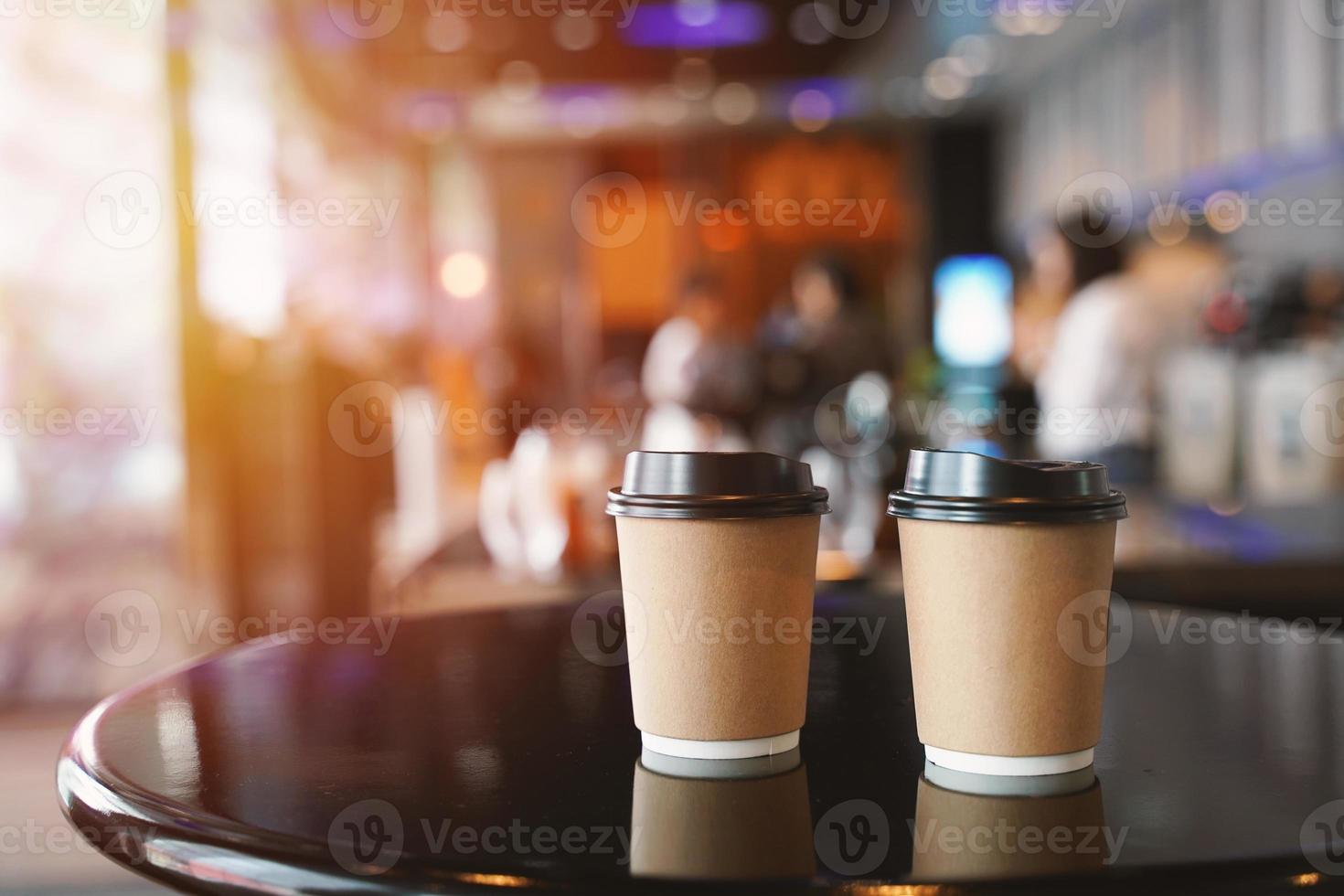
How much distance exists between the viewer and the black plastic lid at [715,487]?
73cm

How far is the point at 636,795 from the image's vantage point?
690mm

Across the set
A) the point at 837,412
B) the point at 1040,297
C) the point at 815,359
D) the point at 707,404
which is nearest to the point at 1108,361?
the point at 815,359

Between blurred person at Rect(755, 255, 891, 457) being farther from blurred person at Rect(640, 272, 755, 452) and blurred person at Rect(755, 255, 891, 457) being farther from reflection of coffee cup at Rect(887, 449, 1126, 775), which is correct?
reflection of coffee cup at Rect(887, 449, 1126, 775)

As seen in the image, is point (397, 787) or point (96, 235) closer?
point (397, 787)

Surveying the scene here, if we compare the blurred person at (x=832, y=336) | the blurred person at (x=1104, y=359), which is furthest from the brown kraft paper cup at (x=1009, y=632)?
the blurred person at (x=1104, y=359)

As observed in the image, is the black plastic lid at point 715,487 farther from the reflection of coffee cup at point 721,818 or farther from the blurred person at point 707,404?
the blurred person at point 707,404

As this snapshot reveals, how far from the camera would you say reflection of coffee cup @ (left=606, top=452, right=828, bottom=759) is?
2.41ft

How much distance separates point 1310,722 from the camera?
825 millimetres

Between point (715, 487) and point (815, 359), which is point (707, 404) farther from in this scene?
point (715, 487)

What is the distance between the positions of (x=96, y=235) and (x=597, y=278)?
19.8ft

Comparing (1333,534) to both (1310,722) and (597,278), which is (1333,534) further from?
(597,278)

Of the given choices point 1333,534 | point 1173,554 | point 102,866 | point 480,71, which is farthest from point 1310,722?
point 480,71

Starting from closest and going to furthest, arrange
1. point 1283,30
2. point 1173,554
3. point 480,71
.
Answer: point 1173,554 → point 1283,30 → point 480,71

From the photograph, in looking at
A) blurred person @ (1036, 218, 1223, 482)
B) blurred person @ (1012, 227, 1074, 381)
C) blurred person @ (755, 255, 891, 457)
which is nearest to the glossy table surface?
blurred person @ (755, 255, 891, 457)
